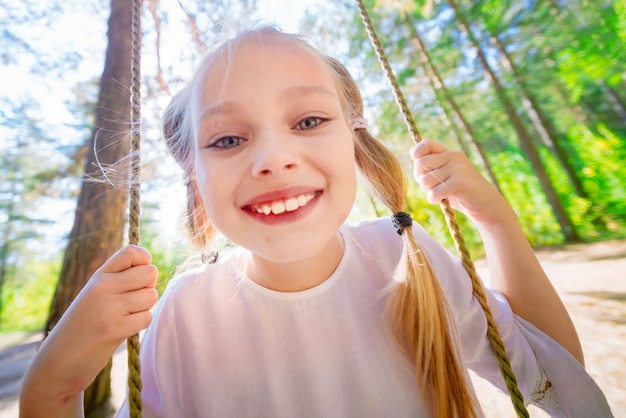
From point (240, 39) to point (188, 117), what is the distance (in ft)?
0.95

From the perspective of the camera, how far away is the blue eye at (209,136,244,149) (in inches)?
32.2

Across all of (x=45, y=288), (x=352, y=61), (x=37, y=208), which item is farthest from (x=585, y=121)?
(x=45, y=288)

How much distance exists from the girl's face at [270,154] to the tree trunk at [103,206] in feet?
6.71

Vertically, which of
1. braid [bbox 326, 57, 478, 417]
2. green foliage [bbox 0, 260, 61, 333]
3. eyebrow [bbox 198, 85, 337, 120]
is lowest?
braid [bbox 326, 57, 478, 417]

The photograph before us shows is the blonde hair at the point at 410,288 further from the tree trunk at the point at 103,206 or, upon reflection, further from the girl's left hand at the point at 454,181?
the tree trunk at the point at 103,206

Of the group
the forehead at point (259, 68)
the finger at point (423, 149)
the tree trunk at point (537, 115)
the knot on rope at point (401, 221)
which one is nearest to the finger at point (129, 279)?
the forehead at point (259, 68)

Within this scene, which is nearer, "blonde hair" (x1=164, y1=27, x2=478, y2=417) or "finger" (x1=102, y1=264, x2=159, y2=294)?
"finger" (x1=102, y1=264, x2=159, y2=294)

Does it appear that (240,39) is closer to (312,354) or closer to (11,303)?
(312,354)

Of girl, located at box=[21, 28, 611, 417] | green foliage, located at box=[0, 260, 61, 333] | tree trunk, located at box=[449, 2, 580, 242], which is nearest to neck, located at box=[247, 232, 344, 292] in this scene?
girl, located at box=[21, 28, 611, 417]

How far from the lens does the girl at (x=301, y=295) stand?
0.76 m

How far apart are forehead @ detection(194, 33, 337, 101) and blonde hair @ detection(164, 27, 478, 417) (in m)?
0.05

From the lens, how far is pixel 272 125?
77cm

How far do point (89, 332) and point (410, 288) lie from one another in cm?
88

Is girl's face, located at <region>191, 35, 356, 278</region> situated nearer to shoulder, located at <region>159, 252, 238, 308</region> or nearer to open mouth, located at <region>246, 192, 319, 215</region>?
open mouth, located at <region>246, 192, 319, 215</region>
